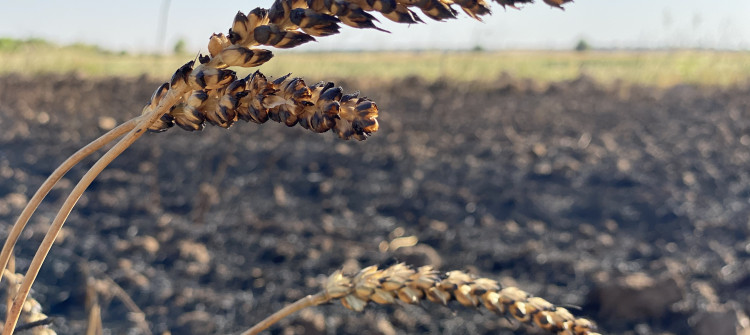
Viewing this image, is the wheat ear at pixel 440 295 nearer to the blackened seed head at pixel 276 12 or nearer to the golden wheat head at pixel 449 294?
the golden wheat head at pixel 449 294

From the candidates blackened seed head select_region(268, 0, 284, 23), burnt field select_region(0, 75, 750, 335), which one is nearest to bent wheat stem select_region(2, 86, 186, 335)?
blackened seed head select_region(268, 0, 284, 23)

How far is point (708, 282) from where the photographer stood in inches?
150

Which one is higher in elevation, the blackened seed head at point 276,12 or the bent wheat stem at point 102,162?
the blackened seed head at point 276,12

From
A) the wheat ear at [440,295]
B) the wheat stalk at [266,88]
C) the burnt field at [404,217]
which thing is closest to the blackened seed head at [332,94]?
the wheat stalk at [266,88]

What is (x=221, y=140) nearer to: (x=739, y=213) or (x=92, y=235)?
(x=92, y=235)

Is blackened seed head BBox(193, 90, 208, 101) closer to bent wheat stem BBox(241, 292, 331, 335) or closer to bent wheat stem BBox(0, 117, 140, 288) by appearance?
bent wheat stem BBox(0, 117, 140, 288)

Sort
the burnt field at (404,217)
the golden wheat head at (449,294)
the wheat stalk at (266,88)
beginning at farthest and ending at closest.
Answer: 1. the burnt field at (404,217)
2. the golden wheat head at (449,294)
3. the wheat stalk at (266,88)

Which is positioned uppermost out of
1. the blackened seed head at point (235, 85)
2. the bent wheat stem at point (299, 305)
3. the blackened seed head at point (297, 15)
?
the blackened seed head at point (297, 15)

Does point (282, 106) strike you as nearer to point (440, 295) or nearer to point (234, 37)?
point (234, 37)

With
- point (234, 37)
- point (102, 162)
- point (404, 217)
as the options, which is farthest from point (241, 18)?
point (404, 217)

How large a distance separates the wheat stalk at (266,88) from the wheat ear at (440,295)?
307 millimetres

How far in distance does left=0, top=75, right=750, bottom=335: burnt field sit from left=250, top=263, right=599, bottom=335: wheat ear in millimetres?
791

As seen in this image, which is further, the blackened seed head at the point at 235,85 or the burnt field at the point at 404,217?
the burnt field at the point at 404,217

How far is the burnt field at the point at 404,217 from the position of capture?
3311 millimetres
